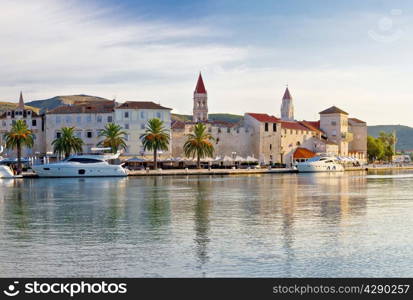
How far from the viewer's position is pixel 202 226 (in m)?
27.0

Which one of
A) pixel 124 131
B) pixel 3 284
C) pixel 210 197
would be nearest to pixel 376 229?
pixel 3 284

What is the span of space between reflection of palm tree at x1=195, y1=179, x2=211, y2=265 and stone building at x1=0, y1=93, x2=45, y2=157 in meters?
57.7

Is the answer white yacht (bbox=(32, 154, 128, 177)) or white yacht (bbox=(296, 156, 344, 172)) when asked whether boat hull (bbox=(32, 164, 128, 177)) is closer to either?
white yacht (bbox=(32, 154, 128, 177))

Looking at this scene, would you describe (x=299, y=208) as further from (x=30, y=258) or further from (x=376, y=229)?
(x=30, y=258)

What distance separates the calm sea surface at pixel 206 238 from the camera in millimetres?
18438

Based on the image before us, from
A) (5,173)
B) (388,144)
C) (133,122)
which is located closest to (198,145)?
(133,122)

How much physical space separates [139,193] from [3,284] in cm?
3077

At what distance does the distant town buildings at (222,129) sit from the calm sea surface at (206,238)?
54.5m

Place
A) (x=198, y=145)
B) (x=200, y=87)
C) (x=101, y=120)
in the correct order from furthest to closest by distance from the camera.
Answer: (x=200, y=87), (x=101, y=120), (x=198, y=145)

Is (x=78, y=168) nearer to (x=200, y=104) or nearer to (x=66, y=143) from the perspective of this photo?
(x=66, y=143)

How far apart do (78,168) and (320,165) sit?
131ft

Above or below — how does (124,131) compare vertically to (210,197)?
above

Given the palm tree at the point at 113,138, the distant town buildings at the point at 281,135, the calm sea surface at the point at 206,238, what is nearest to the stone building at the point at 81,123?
the palm tree at the point at 113,138

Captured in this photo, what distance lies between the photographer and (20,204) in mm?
38156
